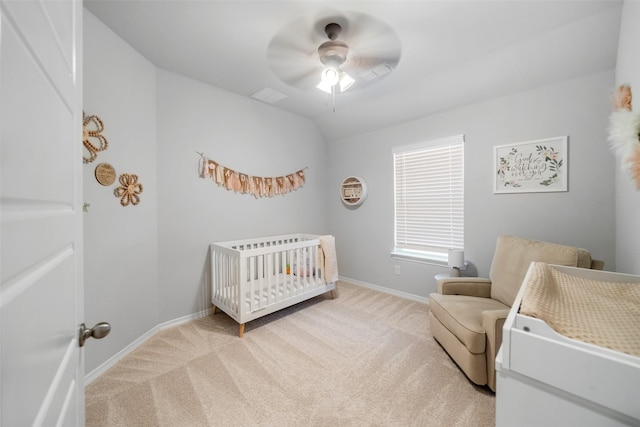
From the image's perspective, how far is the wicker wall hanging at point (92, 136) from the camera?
5.39 feet

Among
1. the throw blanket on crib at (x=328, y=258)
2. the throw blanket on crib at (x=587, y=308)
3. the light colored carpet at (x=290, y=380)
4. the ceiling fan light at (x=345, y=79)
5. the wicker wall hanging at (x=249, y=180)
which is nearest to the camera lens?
the throw blanket on crib at (x=587, y=308)

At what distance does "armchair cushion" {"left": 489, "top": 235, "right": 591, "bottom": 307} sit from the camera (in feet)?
5.29

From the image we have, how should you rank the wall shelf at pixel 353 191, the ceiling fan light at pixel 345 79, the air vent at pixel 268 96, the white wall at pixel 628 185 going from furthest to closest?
1. the wall shelf at pixel 353 191
2. the air vent at pixel 268 96
3. the ceiling fan light at pixel 345 79
4. the white wall at pixel 628 185

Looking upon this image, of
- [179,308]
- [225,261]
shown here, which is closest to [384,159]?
[225,261]

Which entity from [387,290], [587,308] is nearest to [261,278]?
[387,290]

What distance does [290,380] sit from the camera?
164 cm

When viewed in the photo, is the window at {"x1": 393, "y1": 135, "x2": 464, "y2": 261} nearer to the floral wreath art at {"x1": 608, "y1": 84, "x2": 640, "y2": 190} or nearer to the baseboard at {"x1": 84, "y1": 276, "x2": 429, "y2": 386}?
the baseboard at {"x1": 84, "y1": 276, "x2": 429, "y2": 386}

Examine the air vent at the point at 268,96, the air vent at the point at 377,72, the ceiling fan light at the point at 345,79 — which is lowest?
the ceiling fan light at the point at 345,79

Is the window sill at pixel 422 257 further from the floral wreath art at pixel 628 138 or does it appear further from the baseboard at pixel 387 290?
the floral wreath art at pixel 628 138

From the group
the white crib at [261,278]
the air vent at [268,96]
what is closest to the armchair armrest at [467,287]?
the white crib at [261,278]

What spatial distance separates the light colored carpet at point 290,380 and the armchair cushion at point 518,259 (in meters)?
0.73

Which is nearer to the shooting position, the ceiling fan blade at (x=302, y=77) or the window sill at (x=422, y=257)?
the ceiling fan blade at (x=302, y=77)

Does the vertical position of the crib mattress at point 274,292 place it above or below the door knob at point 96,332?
below

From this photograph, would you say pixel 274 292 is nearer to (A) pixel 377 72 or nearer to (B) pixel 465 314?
(B) pixel 465 314
